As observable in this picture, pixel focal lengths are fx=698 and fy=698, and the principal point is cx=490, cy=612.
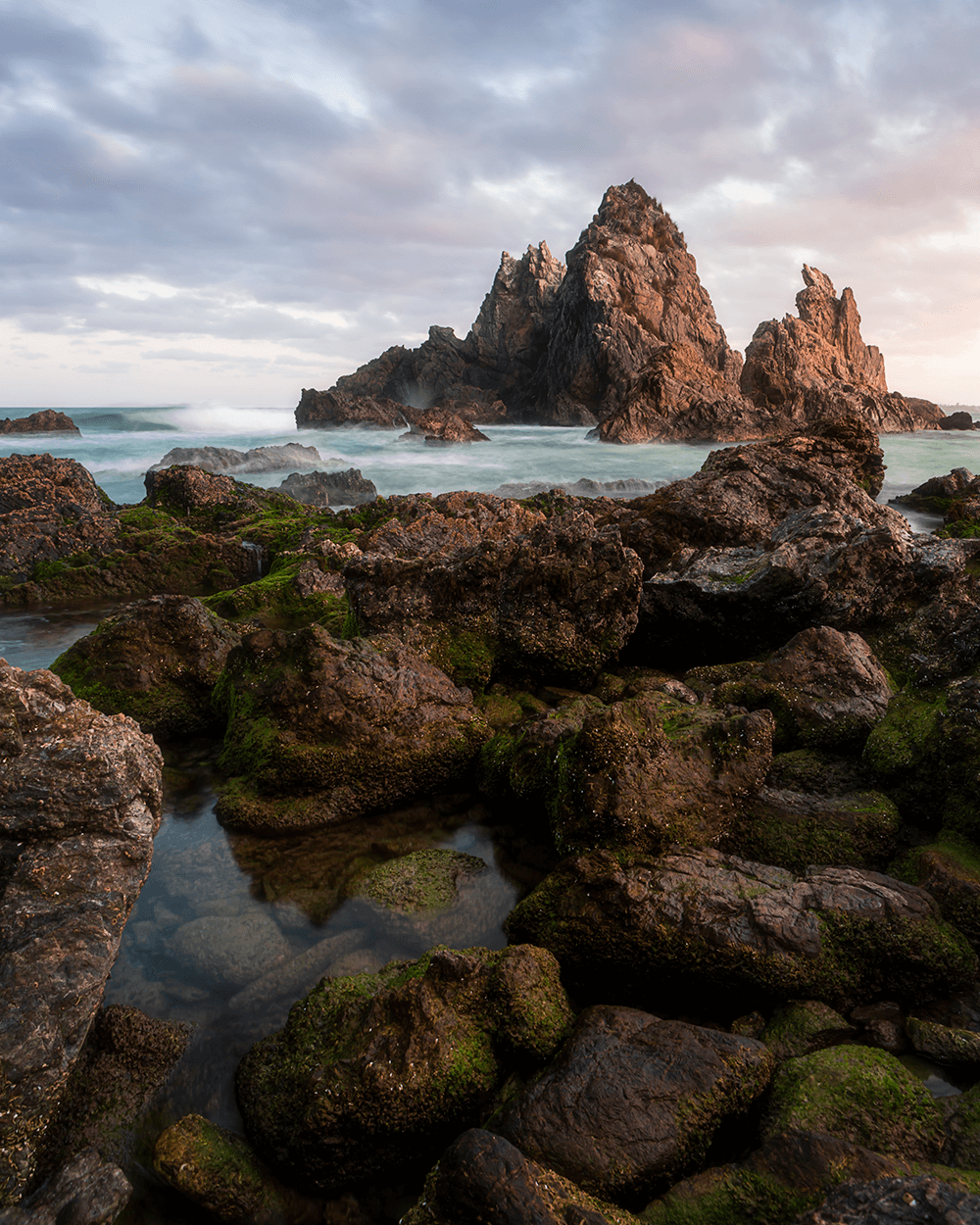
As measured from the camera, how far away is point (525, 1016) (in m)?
3.71

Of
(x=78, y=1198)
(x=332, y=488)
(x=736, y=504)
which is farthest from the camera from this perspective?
(x=332, y=488)

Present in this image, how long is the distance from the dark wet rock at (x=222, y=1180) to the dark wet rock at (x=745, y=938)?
6.12 ft

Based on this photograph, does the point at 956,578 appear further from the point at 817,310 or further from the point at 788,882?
the point at 817,310

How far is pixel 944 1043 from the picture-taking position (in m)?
3.66

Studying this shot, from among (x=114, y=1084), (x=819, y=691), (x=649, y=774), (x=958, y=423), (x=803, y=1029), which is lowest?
(x=114, y=1084)

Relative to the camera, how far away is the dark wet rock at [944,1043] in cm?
359

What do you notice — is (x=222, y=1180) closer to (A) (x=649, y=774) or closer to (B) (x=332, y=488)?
(A) (x=649, y=774)

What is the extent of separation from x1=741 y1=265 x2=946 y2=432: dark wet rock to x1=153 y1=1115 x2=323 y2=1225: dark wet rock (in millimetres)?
59454

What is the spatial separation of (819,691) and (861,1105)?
12.2ft

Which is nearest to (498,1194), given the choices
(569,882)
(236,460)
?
(569,882)

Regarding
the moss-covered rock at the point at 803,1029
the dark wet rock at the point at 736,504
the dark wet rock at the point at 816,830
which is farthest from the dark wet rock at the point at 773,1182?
the dark wet rock at the point at 736,504

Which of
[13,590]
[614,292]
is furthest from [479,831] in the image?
[614,292]

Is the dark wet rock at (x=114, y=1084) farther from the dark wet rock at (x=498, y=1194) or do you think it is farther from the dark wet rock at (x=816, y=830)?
the dark wet rock at (x=816, y=830)

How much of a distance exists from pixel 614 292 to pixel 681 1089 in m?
79.2
